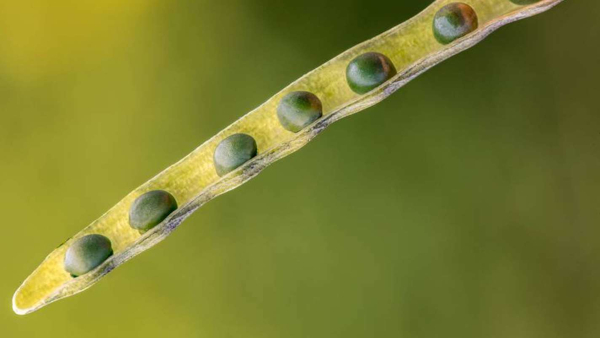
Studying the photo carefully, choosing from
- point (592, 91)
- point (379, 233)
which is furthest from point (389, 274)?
→ point (592, 91)

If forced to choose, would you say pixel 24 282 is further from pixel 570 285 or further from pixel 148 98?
pixel 570 285

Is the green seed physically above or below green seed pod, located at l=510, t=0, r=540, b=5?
above

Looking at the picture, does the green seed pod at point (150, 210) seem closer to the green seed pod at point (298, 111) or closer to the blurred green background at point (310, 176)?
the blurred green background at point (310, 176)

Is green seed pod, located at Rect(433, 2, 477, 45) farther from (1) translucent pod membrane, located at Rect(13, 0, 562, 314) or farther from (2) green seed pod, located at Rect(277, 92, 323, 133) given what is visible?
(2) green seed pod, located at Rect(277, 92, 323, 133)

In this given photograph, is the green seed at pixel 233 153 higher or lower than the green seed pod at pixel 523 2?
higher

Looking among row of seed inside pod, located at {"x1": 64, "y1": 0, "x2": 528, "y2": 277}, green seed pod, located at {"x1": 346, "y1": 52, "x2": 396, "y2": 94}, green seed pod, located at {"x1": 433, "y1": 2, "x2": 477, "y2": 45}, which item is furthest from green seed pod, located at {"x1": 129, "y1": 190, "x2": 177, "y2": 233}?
green seed pod, located at {"x1": 433, "y1": 2, "x2": 477, "y2": 45}

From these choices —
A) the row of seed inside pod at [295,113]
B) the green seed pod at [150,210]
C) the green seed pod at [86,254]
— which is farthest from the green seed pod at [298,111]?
the green seed pod at [86,254]
